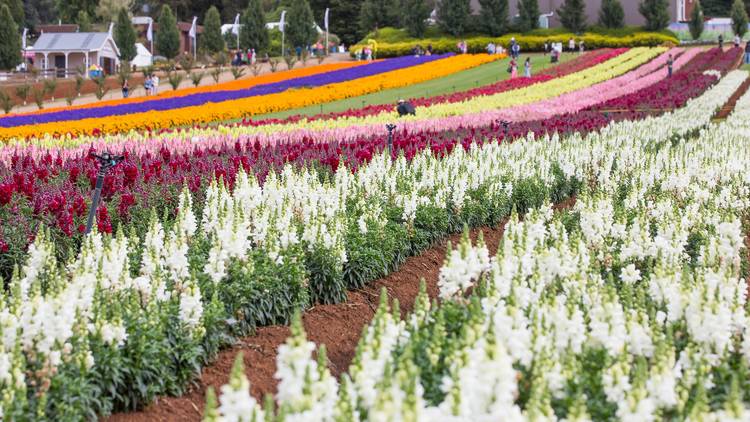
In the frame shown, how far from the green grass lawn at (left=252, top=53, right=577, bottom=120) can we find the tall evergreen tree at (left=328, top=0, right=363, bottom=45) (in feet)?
78.9

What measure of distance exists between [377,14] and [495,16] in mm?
10721

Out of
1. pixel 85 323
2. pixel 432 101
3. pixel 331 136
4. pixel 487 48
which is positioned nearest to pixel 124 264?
pixel 85 323

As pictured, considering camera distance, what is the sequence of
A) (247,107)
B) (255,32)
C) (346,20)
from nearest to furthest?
(247,107) → (255,32) → (346,20)

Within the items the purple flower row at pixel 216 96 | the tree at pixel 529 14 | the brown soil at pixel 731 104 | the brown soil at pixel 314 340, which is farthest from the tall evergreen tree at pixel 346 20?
the brown soil at pixel 314 340

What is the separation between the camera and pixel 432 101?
3241cm

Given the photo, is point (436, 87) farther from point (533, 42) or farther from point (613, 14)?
point (613, 14)

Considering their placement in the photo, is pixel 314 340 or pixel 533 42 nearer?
pixel 314 340

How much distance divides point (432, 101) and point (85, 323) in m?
27.3

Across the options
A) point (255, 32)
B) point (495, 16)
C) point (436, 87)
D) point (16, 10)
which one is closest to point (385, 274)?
point (436, 87)

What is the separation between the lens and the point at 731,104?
30859mm

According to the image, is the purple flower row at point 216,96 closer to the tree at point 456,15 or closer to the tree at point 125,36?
the tree at point 456,15

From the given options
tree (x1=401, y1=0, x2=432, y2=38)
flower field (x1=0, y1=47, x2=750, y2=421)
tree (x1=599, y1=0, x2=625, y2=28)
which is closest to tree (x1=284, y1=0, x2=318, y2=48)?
tree (x1=401, y1=0, x2=432, y2=38)

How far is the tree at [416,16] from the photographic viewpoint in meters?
67.2

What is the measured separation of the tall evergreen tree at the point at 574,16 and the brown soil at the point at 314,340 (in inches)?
2339
